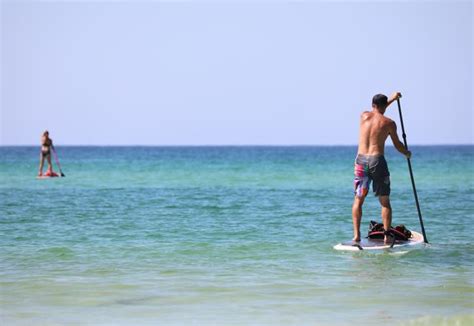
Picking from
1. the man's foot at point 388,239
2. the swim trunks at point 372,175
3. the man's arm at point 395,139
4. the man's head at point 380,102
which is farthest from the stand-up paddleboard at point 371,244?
the man's head at point 380,102

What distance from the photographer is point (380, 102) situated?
35.9 ft

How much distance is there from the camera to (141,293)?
8469 millimetres

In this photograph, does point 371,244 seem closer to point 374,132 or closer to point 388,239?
point 388,239

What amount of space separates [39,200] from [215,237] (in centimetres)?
855

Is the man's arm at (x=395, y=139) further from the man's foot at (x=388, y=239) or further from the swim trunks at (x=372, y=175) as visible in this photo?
the man's foot at (x=388, y=239)

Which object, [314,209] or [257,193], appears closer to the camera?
[314,209]

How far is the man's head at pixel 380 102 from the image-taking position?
35.8 feet

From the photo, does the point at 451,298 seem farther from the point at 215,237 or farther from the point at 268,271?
the point at 215,237

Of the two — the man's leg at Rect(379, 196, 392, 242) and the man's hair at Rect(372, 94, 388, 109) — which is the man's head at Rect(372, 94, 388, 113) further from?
the man's leg at Rect(379, 196, 392, 242)

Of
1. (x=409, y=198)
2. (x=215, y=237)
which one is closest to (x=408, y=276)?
(x=215, y=237)

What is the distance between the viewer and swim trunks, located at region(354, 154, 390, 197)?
1086 cm

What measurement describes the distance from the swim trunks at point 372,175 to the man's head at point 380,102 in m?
0.61

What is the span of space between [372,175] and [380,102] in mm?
922

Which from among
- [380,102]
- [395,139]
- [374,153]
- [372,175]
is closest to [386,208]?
[372,175]
